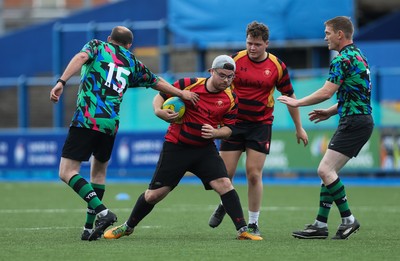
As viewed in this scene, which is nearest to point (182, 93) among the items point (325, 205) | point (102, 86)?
point (102, 86)

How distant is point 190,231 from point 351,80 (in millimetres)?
2447

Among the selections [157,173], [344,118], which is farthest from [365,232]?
[157,173]

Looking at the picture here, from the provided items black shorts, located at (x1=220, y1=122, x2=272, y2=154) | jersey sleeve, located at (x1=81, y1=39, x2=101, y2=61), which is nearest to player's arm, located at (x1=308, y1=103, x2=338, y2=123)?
black shorts, located at (x1=220, y1=122, x2=272, y2=154)

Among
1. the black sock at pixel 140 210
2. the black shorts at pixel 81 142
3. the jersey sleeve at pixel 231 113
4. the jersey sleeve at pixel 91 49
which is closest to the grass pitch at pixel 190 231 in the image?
the black sock at pixel 140 210

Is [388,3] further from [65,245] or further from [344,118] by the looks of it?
[65,245]

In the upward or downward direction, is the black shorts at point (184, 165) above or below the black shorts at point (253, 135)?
below

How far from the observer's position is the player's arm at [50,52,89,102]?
914 centimetres

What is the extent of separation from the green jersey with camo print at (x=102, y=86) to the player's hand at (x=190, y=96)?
0.45 m

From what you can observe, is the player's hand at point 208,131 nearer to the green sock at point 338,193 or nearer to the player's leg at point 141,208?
the player's leg at point 141,208

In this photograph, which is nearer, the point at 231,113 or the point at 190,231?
the point at 231,113

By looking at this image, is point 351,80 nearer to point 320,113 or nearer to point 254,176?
point 320,113

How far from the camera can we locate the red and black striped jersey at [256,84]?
1028 centimetres

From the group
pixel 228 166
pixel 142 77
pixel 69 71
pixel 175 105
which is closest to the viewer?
pixel 69 71

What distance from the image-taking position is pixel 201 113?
9.55m
